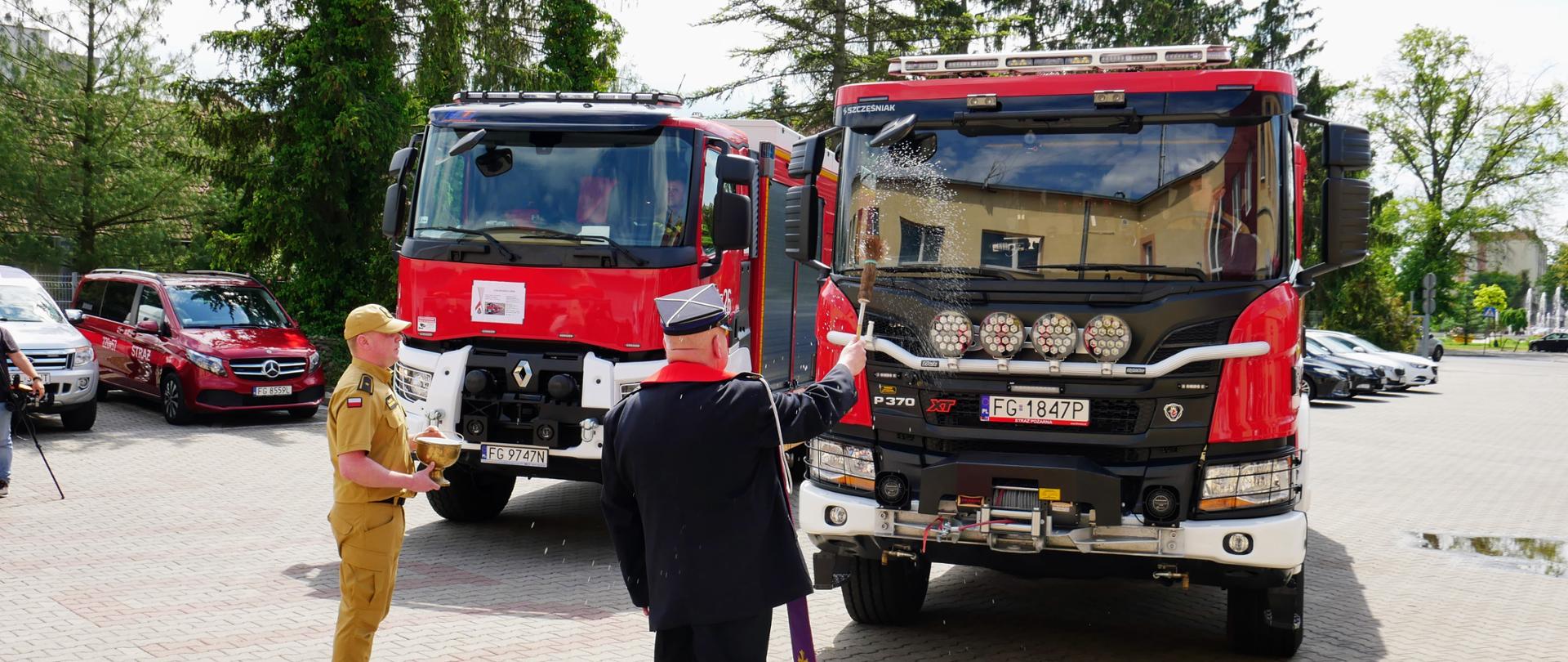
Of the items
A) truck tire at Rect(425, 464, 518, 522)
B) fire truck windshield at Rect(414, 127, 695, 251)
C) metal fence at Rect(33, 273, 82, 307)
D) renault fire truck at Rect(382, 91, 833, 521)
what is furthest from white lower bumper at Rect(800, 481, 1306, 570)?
metal fence at Rect(33, 273, 82, 307)

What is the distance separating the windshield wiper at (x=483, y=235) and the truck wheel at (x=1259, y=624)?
506cm

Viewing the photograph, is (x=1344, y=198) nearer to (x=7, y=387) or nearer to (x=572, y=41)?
(x=7, y=387)

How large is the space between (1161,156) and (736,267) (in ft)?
13.8

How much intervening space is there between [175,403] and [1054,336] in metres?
13.4

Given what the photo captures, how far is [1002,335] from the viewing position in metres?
5.87

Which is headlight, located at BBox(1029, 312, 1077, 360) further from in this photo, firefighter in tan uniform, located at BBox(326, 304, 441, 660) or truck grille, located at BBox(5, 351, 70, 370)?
truck grille, located at BBox(5, 351, 70, 370)

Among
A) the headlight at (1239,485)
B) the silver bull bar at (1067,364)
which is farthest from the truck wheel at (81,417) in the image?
the headlight at (1239,485)

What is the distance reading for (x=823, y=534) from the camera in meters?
6.22

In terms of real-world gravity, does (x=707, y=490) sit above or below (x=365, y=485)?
above

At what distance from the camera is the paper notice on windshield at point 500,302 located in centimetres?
876

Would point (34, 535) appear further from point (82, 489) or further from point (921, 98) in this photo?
point (921, 98)

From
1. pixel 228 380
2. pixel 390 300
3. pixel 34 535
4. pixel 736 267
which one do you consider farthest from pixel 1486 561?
pixel 390 300

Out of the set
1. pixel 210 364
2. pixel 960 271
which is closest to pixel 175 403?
pixel 210 364

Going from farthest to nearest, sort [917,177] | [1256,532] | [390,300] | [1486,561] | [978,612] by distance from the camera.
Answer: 1. [390,300]
2. [1486,561]
3. [978,612]
4. [917,177]
5. [1256,532]
